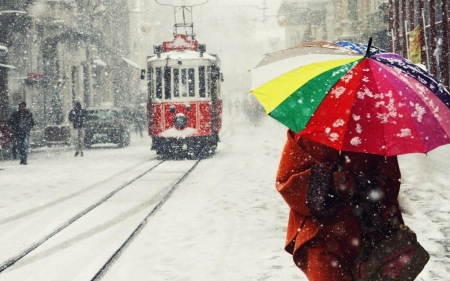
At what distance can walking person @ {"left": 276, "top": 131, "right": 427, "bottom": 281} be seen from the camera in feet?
9.95

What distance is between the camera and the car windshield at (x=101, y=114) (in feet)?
90.8

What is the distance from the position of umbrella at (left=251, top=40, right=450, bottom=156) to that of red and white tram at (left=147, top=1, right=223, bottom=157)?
16.4 metres

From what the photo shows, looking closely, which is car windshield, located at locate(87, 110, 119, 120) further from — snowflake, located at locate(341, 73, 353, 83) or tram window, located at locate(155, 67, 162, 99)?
snowflake, located at locate(341, 73, 353, 83)

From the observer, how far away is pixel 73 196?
1198 centimetres

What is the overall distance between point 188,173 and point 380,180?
12553mm

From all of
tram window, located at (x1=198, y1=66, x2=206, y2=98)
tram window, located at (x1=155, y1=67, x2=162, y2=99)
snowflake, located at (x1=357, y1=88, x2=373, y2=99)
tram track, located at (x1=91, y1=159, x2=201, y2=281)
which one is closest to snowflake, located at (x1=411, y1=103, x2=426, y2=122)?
snowflake, located at (x1=357, y1=88, x2=373, y2=99)

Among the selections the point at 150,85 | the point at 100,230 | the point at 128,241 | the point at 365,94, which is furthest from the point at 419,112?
the point at 150,85

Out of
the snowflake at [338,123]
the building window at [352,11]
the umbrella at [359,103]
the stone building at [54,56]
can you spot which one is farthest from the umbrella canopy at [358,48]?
the building window at [352,11]

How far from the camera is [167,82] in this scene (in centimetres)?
1991

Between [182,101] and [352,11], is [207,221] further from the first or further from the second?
[352,11]

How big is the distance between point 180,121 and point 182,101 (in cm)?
60

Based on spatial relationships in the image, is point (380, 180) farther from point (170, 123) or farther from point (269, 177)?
point (170, 123)

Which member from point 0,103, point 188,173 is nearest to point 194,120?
point 188,173

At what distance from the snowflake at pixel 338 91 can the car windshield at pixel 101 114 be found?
2507cm
